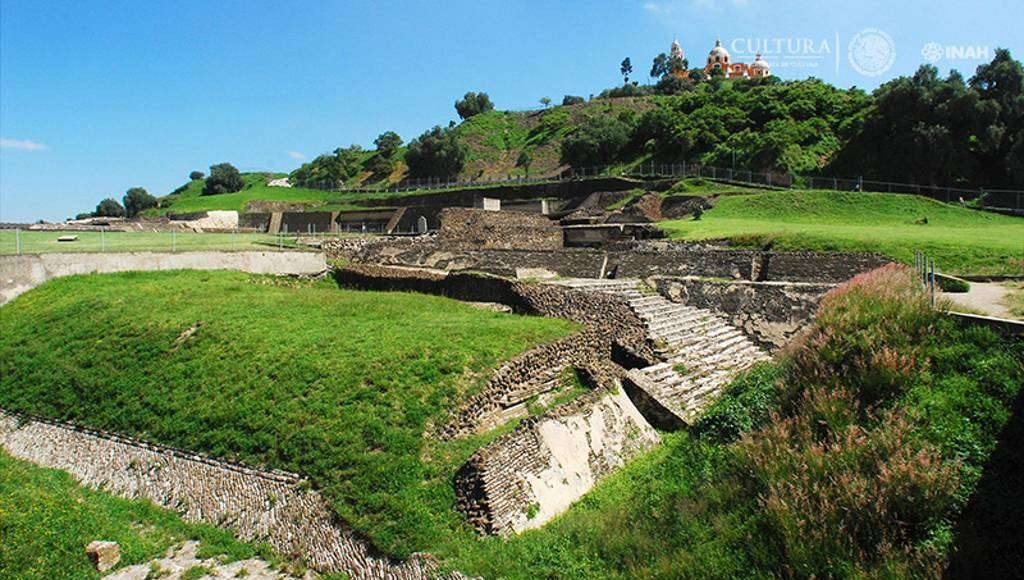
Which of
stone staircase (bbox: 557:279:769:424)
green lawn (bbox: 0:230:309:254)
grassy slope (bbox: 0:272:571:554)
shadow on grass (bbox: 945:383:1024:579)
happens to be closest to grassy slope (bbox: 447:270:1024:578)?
shadow on grass (bbox: 945:383:1024:579)

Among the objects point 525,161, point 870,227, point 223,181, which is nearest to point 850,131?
point 870,227

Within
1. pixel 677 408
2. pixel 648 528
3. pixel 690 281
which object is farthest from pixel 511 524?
pixel 690 281

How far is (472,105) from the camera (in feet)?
313

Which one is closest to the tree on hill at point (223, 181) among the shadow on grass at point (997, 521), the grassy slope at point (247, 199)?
the grassy slope at point (247, 199)

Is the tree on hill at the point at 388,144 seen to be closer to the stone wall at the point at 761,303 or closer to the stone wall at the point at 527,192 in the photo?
the stone wall at the point at 527,192

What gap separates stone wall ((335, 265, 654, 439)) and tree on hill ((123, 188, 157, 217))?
66659 mm

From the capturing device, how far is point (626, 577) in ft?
19.8

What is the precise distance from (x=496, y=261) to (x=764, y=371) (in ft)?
41.3

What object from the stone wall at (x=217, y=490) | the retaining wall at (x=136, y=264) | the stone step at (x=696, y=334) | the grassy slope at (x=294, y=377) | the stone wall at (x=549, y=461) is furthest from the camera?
the retaining wall at (x=136, y=264)

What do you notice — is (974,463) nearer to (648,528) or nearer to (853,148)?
(648,528)

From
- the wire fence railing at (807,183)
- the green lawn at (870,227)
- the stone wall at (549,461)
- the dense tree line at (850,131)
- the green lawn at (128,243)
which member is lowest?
the stone wall at (549,461)

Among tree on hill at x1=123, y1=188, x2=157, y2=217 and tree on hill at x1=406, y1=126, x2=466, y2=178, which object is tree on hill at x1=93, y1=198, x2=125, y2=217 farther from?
tree on hill at x1=406, y1=126, x2=466, y2=178

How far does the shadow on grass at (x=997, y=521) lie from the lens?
15.3 ft

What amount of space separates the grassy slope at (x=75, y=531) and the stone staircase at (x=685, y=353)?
6.77 meters
